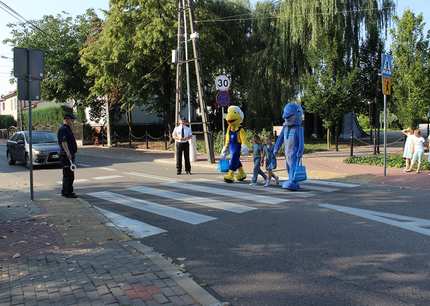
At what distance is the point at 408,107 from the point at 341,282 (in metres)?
14.5

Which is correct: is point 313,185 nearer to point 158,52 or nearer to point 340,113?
point 340,113

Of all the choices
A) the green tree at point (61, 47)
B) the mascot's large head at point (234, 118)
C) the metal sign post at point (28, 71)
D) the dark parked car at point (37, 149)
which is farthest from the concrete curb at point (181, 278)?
the green tree at point (61, 47)

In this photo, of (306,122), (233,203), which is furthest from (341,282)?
(306,122)

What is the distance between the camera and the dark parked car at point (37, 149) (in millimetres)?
19031

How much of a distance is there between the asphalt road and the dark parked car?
266 inches

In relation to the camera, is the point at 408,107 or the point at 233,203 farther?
the point at 408,107

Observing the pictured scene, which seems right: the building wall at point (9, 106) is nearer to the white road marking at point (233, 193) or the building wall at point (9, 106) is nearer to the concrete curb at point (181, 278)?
the white road marking at point (233, 193)

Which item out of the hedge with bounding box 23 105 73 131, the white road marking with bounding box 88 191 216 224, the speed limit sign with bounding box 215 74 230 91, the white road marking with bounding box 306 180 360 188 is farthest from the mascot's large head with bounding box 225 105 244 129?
the hedge with bounding box 23 105 73 131

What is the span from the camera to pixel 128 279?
5113mm

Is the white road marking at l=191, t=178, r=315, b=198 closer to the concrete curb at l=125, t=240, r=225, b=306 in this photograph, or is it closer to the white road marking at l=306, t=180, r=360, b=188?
the white road marking at l=306, t=180, r=360, b=188

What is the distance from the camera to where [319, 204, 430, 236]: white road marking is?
24.1 feet

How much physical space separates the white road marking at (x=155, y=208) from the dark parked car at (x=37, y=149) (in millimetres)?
7617

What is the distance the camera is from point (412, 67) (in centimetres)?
1800

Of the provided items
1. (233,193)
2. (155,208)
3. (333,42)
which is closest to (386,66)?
(233,193)
